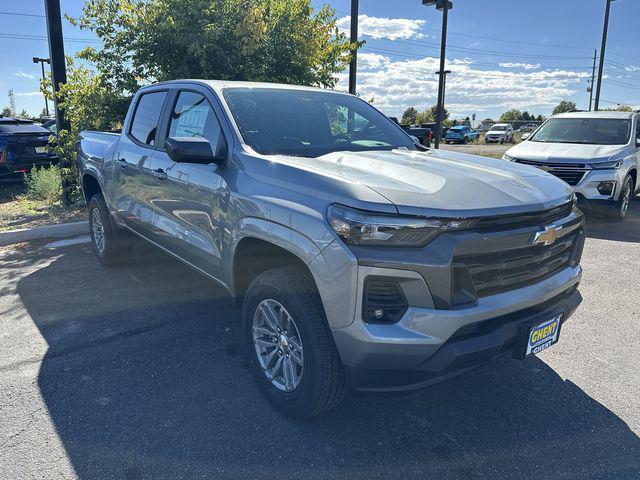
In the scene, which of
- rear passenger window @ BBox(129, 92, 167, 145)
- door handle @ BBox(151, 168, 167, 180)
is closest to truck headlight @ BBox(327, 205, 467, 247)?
door handle @ BBox(151, 168, 167, 180)

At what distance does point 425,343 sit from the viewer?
2266 millimetres

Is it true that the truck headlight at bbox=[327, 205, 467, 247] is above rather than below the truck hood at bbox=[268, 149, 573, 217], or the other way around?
below

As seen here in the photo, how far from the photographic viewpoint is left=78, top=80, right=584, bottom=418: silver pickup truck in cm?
230

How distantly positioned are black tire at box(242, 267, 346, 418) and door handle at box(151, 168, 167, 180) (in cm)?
157

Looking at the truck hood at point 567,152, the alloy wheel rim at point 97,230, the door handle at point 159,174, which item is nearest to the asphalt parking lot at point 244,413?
the door handle at point 159,174

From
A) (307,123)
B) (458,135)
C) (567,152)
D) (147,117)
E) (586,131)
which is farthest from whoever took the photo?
(458,135)

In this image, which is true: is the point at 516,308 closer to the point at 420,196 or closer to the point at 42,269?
the point at 420,196

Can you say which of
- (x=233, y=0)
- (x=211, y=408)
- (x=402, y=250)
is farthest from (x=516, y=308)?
(x=233, y=0)

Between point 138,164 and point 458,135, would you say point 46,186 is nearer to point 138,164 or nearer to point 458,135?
point 138,164

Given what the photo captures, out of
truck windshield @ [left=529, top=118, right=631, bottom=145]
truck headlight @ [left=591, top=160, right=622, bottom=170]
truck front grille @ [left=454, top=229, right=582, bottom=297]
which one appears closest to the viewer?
truck front grille @ [left=454, top=229, right=582, bottom=297]

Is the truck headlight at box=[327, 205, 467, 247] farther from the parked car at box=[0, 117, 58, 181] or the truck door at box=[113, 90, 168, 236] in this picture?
the parked car at box=[0, 117, 58, 181]

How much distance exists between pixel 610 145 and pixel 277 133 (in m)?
7.30

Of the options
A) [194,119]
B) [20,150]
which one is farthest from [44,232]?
[194,119]

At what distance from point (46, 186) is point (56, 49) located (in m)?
2.56
